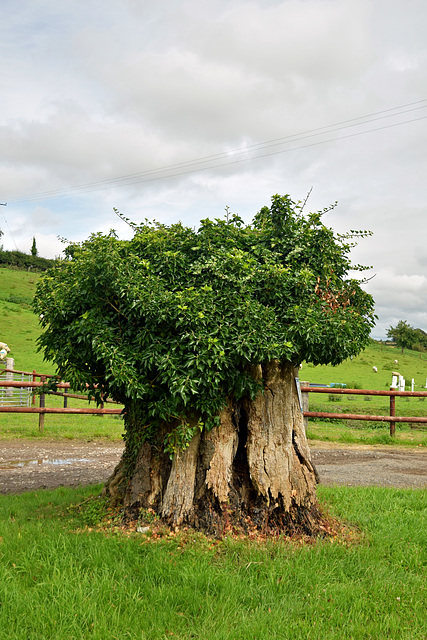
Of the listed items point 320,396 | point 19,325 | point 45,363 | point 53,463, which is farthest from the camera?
point 19,325

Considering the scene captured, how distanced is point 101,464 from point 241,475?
5518 millimetres

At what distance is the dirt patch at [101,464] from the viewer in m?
9.07

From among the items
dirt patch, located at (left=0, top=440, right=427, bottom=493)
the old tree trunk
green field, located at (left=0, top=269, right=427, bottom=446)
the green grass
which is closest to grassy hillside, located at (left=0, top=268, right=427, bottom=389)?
green field, located at (left=0, top=269, right=427, bottom=446)

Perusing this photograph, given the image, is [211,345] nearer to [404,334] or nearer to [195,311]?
[195,311]

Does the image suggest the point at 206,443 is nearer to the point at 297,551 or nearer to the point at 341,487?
the point at 297,551

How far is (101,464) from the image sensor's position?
35.2 ft

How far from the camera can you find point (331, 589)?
448 cm

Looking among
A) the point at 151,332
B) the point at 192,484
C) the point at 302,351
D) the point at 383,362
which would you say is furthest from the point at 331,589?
the point at 383,362

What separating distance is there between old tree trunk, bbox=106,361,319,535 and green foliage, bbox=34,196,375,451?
33 cm

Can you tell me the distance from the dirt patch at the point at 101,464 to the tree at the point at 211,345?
330 centimetres

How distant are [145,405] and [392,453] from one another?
9119 mm

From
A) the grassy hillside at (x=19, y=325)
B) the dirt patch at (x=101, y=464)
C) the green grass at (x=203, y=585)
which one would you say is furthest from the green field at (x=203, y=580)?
the grassy hillside at (x=19, y=325)

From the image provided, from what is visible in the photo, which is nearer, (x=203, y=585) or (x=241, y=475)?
(x=203, y=585)

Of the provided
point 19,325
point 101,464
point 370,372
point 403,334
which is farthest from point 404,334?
point 101,464
